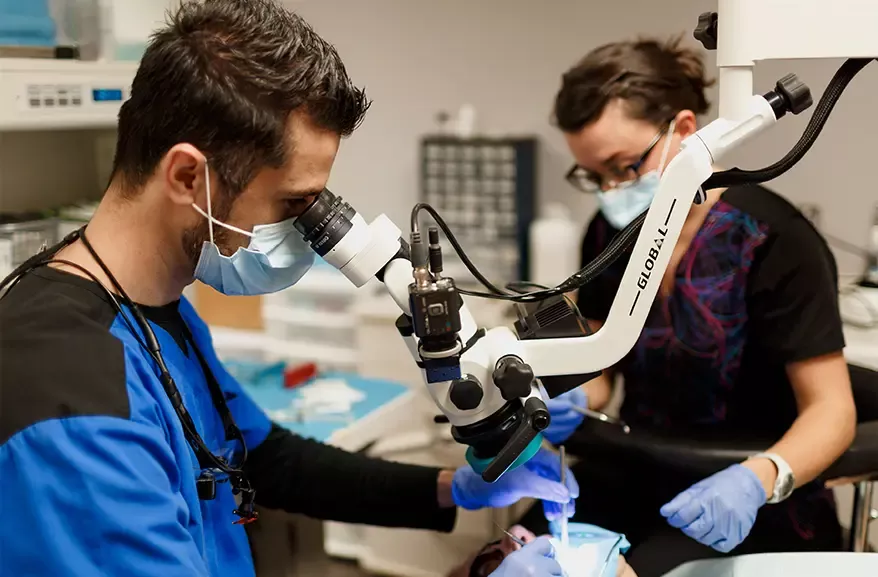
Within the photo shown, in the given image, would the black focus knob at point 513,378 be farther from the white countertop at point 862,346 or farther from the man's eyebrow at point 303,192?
the white countertop at point 862,346

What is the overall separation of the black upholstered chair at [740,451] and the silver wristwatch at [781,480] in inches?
1.7

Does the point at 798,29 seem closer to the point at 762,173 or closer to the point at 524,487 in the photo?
the point at 762,173

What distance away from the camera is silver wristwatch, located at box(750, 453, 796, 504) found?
134 centimetres

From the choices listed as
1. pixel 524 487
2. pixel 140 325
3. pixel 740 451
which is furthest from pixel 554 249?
pixel 140 325

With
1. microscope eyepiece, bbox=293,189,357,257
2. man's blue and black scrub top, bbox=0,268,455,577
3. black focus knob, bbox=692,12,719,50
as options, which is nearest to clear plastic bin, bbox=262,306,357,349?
man's blue and black scrub top, bbox=0,268,455,577

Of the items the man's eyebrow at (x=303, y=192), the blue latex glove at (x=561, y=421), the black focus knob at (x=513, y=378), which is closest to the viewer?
the black focus knob at (x=513, y=378)

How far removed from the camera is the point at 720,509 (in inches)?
49.8

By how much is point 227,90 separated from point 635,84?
2.97 feet

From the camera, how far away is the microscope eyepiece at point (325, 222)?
1.00m

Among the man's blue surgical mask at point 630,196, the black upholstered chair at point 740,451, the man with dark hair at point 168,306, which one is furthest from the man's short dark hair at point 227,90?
the black upholstered chair at point 740,451

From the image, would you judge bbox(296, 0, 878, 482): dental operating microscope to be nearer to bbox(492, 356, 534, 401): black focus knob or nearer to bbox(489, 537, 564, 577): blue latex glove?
bbox(492, 356, 534, 401): black focus knob

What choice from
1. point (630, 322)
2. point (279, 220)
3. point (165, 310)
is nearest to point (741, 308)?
point (630, 322)

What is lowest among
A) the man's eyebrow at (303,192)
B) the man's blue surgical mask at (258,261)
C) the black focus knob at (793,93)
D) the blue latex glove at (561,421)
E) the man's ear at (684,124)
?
the blue latex glove at (561,421)

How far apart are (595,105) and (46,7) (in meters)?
1.18
